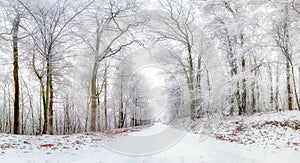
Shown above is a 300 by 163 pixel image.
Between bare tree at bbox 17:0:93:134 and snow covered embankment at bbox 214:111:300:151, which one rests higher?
bare tree at bbox 17:0:93:134

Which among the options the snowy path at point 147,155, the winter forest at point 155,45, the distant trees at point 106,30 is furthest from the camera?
the distant trees at point 106,30

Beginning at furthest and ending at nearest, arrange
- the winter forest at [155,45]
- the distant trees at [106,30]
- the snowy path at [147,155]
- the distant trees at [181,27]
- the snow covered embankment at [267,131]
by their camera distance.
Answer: the distant trees at [181,27] < the distant trees at [106,30] < the winter forest at [155,45] < the snow covered embankment at [267,131] < the snowy path at [147,155]

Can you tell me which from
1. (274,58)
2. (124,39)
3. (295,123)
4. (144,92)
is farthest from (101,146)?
(274,58)

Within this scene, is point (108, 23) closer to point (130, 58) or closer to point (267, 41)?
point (130, 58)

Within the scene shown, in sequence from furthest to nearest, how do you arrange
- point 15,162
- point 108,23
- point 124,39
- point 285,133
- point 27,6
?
point 124,39
point 108,23
point 27,6
point 285,133
point 15,162

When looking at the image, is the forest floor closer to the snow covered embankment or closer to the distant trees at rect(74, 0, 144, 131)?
the snow covered embankment

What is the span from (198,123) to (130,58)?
674 cm

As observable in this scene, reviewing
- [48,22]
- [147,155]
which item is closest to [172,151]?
[147,155]

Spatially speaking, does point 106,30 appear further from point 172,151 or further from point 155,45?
point 172,151

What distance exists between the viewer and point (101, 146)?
8344 millimetres

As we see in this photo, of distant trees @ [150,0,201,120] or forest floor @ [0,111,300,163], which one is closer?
forest floor @ [0,111,300,163]

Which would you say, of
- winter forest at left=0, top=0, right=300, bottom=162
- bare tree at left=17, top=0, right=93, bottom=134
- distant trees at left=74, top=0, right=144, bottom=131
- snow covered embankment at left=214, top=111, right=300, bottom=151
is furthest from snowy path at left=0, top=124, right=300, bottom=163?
distant trees at left=74, top=0, right=144, bottom=131

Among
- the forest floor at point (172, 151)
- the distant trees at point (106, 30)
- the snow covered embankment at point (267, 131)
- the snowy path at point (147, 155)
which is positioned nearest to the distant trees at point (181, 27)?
the distant trees at point (106, 30)

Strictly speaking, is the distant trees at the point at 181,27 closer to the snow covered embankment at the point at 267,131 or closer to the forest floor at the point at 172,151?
the snow covered embankment at the point at 267,131
